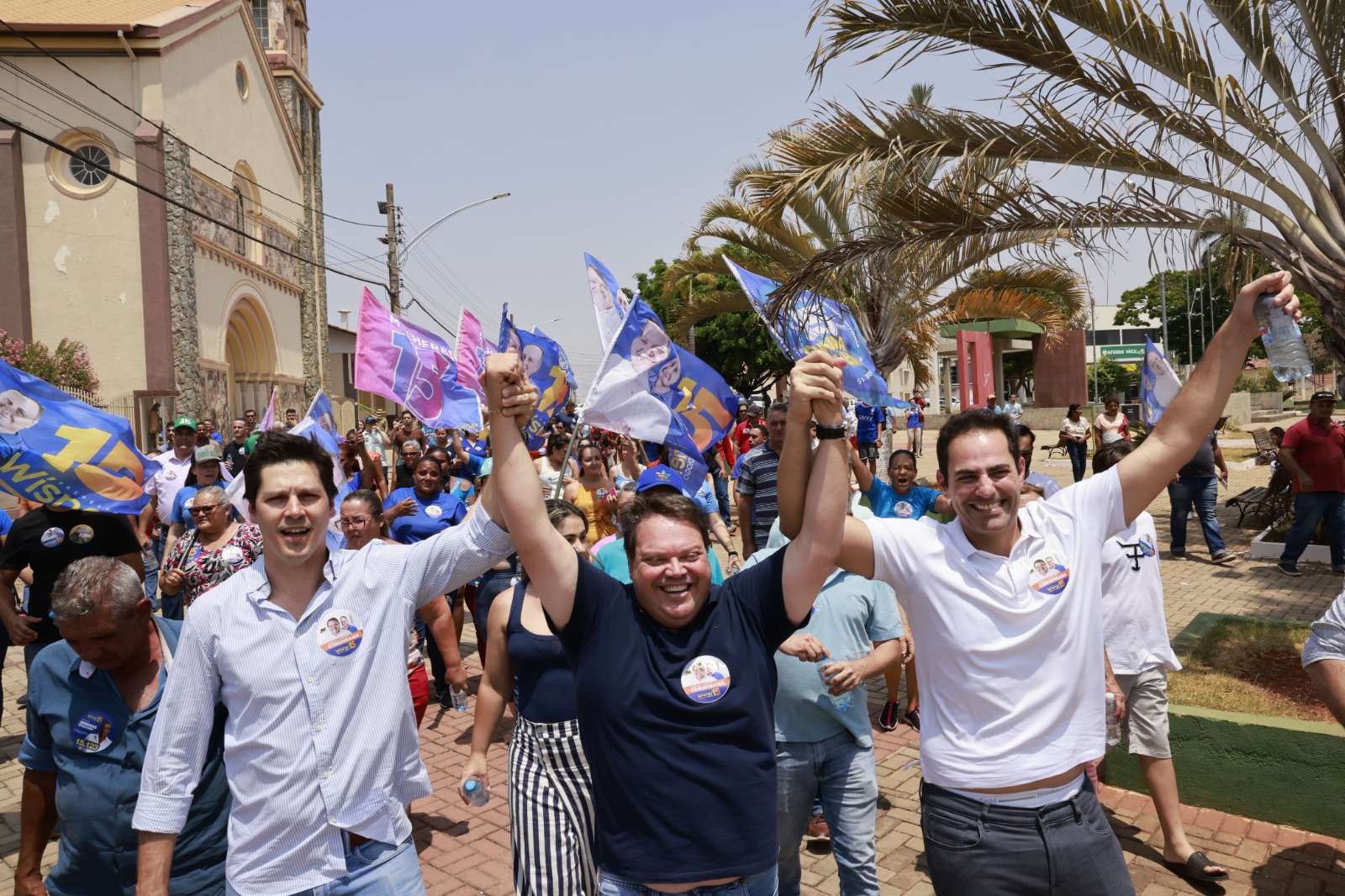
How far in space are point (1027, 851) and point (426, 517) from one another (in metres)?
5.14

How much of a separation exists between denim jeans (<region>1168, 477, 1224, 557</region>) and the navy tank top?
985 cm

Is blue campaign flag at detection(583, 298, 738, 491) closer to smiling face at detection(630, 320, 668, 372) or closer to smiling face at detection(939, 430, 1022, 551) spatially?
smiling face at detection(630, 320, 668, 372)

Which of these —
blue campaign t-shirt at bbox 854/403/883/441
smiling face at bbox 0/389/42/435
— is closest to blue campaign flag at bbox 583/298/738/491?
smiling face at bbox 0/389/42/435

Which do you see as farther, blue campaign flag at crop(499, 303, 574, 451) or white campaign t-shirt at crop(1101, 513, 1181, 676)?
blue campaign flag at crop(499, 303, 574, 451)

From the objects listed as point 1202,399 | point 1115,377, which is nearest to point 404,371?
point 1202,399

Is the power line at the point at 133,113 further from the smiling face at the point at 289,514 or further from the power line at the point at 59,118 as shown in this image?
the smiling face at the point at 289,514

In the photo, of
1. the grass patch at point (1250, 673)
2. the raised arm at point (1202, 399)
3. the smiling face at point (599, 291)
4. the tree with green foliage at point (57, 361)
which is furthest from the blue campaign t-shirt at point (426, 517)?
the tree with green foliage at point (57, 361)

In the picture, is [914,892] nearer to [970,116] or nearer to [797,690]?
[797,690]

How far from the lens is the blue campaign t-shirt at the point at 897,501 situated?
6.75 meters

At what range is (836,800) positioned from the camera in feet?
11.5

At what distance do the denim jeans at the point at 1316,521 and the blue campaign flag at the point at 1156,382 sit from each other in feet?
17.6

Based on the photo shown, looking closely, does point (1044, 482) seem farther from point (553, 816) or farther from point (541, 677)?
point (553, 816)

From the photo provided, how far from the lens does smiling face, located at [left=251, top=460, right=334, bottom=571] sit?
2.53 m

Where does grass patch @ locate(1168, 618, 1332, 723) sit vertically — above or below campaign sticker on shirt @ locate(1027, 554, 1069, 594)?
below
